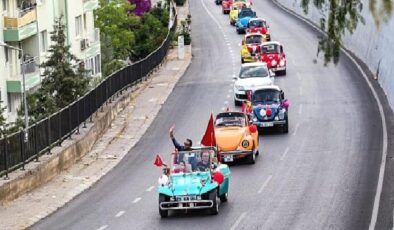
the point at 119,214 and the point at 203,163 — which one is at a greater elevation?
the point at 203,163

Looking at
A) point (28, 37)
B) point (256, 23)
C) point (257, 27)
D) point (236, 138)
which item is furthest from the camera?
point (256, 23)

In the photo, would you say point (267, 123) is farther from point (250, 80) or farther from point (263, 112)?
point (250, 80)

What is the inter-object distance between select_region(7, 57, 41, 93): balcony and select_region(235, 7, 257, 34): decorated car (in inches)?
1216

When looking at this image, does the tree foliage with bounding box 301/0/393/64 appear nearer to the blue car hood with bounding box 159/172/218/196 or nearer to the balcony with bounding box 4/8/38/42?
the blue car hood with bounding box 159/172/218/196

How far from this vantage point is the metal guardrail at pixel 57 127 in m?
31.1

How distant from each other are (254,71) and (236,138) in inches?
637

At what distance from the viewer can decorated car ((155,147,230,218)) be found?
88.7 feet

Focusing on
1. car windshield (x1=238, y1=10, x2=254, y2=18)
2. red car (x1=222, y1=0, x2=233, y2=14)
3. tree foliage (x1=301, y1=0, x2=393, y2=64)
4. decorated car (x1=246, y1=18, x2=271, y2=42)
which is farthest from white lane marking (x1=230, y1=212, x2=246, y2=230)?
red car (x1=222, y1=0, x2=233, y2=14)

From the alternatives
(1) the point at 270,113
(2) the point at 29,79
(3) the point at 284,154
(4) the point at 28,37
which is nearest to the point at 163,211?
(3) the point at 284,154

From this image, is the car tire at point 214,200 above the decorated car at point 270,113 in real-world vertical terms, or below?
above

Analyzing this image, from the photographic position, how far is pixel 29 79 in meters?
53.6

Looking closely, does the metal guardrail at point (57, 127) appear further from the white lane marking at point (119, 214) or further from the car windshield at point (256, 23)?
the car windshield at point (256, 23)

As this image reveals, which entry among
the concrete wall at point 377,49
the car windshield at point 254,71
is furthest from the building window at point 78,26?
the car windshield at point 254,71

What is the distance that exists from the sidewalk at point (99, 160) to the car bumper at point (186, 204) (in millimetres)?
3451
